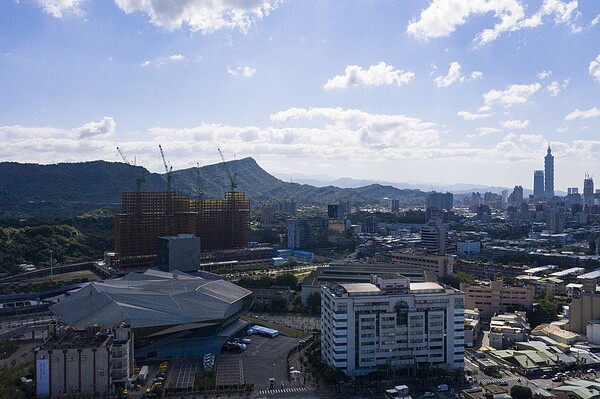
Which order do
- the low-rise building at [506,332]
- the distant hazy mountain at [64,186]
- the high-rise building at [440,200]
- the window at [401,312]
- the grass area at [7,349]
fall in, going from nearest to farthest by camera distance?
the window at [401,312], the grass area at [7,349], the low-rise building at [506,332], the distant hazy mountain at [64,186], the high-rise building at [440,200]

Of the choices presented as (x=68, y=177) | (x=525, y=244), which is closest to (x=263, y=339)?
(x=525, y=244)

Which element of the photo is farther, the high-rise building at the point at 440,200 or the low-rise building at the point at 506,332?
the high-rise building at the point at 440,200

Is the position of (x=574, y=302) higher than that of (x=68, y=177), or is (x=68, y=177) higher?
(x=68, y=177)

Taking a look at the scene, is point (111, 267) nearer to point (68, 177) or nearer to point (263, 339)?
point (263, 339)

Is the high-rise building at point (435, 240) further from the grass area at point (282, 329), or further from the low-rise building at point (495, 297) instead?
the grass area at point (282, 329)

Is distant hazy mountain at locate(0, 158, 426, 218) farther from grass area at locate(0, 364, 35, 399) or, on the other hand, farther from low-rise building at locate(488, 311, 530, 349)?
grass area at locate(0, 364, 35, 399)

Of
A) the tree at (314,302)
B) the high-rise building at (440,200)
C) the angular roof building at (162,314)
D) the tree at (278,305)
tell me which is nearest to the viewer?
the angular roof building at (162,314)

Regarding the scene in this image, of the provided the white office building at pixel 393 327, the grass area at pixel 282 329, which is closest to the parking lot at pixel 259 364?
the grass area at pixel 282 329

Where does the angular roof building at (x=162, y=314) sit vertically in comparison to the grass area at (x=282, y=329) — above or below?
above
